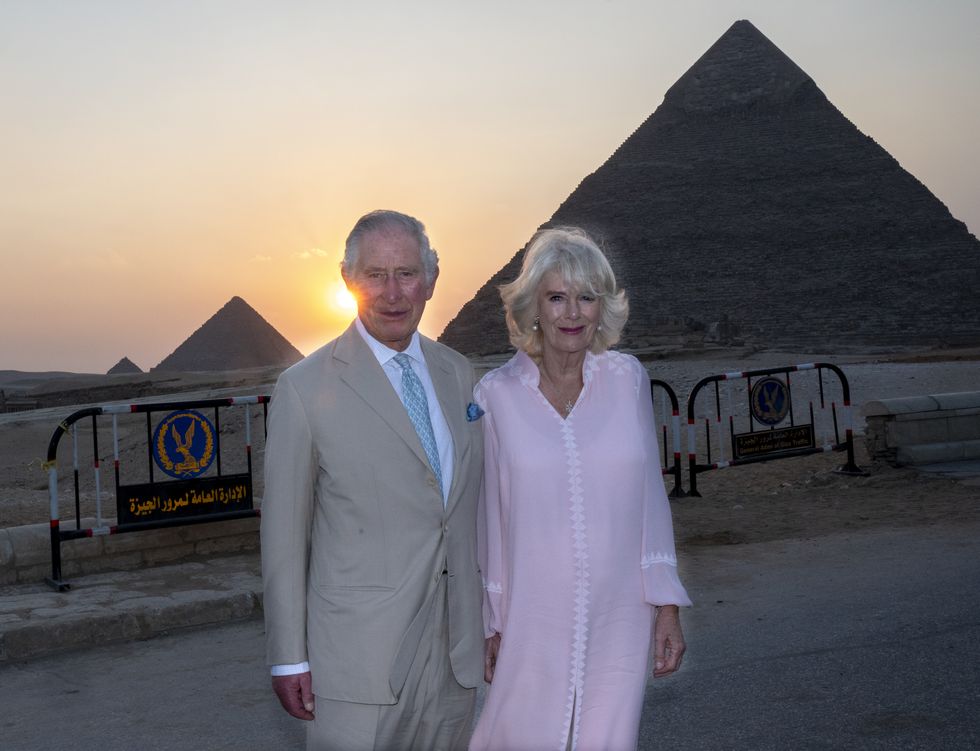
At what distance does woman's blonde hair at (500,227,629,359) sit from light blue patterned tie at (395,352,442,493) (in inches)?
10.5

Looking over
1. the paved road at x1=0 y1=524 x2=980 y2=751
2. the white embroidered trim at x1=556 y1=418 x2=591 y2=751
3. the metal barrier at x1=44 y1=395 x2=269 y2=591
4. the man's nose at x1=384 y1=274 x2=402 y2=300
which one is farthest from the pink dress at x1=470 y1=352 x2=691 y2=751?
the metal barrier at x1=44 y1=395 x2=269 y2=591

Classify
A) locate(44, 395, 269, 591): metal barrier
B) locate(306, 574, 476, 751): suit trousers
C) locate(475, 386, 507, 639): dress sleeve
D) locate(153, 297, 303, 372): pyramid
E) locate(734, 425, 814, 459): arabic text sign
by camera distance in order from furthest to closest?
locate(153, 297, 303, 372): pyramid → locate(734, 425, 814, 459): arabic text sign → locate(44, 395, 269, 591): metal barrier → locate(475, 386, 507, 639): dress sleeve → locate(306, 574, 476, 751): suit trousers

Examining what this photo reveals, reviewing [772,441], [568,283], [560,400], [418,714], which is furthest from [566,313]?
[772,441]

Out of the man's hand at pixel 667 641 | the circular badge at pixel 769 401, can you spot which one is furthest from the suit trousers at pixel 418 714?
the circular badge at pixel 769 401

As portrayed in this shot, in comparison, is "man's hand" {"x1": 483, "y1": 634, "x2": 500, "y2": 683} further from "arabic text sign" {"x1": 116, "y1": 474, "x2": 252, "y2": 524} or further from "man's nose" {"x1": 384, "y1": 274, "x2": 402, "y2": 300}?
"arabic text sign" {"x1": 116, "y1": 474, "x2": 252, "y2": 524}

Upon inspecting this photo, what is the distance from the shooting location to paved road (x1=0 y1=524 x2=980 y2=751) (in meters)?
3.63

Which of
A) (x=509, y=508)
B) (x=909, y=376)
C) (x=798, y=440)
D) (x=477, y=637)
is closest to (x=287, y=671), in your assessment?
(x=477, y=637)

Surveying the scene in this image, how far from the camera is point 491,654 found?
257cm

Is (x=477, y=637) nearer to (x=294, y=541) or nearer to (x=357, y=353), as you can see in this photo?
(x=294, y=541)

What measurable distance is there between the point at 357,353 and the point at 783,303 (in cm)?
10271

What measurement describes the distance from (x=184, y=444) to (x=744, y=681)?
3445 millimetres

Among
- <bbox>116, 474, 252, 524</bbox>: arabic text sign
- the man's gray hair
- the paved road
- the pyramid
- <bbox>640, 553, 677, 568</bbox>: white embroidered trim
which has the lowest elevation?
the paved road

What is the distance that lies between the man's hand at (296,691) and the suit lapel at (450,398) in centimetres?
44

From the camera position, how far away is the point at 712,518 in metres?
7.99
